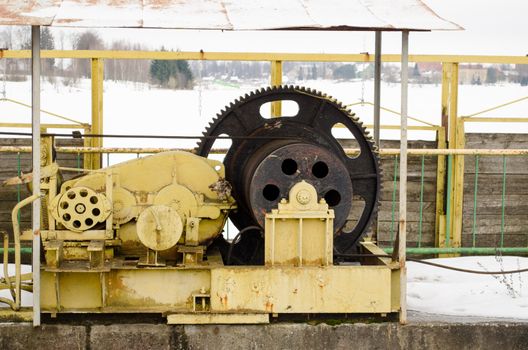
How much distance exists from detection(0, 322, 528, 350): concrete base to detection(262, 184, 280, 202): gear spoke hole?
0.97 meters

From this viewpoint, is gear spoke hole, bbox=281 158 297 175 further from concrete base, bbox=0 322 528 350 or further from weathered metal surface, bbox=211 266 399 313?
concrete base, bbox=0 322 528 350

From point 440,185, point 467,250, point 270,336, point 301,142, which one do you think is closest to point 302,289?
point 270,336

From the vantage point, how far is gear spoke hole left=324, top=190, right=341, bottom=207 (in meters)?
8.12

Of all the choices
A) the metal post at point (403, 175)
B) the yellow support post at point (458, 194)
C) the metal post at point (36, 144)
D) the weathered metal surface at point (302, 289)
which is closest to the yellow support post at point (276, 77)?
the yellow support post at point (458, 194)

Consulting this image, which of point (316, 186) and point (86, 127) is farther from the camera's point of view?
point (86, 127)

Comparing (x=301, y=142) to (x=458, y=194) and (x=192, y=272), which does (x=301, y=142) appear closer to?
(x=192, y=272)

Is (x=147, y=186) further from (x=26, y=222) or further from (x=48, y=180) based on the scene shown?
(x=26, y=222)

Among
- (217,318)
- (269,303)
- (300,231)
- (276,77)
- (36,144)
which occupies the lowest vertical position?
(217,318)

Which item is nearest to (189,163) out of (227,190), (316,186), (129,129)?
(227,190)

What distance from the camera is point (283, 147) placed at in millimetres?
7957

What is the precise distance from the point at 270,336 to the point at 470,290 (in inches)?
91.1

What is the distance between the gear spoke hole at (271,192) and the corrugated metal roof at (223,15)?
1.32 meters

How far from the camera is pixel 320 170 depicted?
812cm

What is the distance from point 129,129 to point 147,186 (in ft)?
41.4
